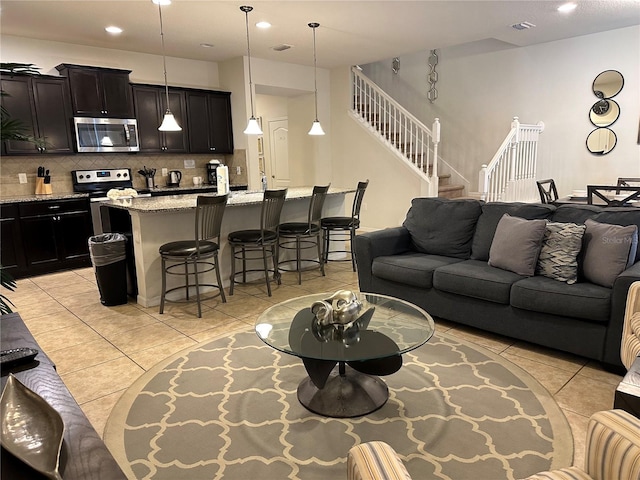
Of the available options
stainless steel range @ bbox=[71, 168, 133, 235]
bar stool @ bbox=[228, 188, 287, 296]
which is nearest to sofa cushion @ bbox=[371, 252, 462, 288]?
bar stool @ bbox=[228, 188, 287, 296]

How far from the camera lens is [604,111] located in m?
6.27

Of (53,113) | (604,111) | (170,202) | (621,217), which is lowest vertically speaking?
(621,217)

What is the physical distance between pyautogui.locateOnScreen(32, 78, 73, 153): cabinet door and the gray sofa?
416 centimetres

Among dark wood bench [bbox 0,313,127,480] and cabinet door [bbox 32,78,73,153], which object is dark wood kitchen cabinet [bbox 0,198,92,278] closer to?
cabinet door [bbox 32,78,73,153]

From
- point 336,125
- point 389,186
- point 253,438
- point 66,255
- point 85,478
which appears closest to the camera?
point 85,478

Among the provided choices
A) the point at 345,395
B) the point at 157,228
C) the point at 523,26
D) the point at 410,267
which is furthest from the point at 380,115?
the point at 345,395

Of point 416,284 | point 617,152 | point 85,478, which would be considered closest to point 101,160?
point 416,284

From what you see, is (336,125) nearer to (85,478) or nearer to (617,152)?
(617,152)

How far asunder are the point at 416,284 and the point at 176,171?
464cm

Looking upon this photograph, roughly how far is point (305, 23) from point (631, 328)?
4.39 m

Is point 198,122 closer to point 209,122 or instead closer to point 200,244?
point 209,122

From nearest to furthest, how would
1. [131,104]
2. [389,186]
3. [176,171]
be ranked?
[131,104] < [176,171] < [389,186]

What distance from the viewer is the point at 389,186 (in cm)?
719

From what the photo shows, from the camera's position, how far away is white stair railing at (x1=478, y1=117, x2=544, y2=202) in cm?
602
